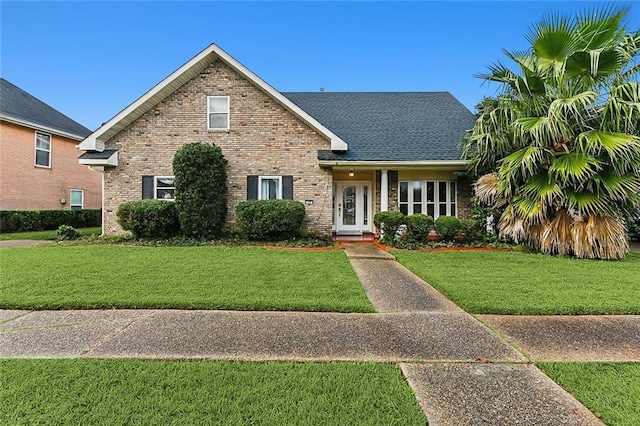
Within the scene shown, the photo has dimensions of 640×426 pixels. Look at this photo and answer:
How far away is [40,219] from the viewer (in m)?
15.4

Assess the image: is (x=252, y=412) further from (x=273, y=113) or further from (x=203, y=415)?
(x=273, y=113)

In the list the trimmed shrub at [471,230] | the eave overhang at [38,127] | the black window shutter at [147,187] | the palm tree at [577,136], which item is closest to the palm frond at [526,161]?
the palm tree at [577,136]

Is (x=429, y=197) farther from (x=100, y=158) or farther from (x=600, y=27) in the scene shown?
(x=100, y=158)

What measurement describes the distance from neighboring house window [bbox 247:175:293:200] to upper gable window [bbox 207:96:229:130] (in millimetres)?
2209

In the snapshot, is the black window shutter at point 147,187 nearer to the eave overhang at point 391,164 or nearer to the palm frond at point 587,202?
the eave overhang at point 391,164

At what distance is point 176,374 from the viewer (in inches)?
109

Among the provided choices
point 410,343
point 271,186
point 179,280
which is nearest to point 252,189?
point 271,186

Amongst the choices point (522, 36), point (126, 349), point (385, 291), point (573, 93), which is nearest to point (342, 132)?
point (522, 36)

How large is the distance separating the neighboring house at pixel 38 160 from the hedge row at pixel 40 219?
3.78 ft

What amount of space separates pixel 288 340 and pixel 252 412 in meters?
1.25

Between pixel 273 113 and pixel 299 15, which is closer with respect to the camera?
pixel 273 113

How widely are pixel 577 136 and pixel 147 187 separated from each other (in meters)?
13.4

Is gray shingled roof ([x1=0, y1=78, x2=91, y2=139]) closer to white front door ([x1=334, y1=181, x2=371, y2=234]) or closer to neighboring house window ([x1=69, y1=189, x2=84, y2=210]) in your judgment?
neighboring house window ([x1=69, y1=189, x2=84, y2=210])

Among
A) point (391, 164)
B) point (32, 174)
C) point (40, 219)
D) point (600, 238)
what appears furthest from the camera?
point (32, 174)
